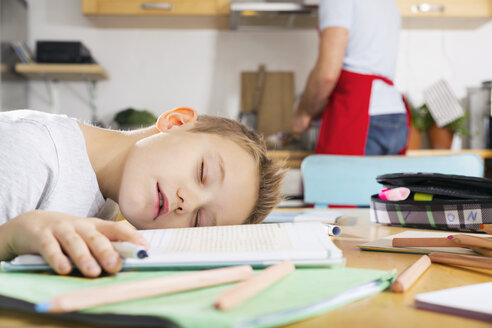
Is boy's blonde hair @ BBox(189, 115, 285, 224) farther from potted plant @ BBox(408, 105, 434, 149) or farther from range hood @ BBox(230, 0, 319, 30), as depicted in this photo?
potted plant @ BBox(408, 105, 434, 149)

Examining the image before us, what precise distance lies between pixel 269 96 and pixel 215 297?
286 cm

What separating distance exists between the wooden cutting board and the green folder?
2705 millimetres

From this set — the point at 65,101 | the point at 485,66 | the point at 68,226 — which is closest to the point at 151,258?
the point at 68,226

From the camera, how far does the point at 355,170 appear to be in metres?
1.35

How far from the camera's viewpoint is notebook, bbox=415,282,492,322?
315mm

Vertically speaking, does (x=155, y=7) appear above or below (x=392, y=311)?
above

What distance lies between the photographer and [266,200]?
95 cm

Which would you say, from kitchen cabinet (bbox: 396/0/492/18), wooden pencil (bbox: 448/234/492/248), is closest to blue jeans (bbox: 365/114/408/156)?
kitchen cabinet (bbox: 396/0/492/18)

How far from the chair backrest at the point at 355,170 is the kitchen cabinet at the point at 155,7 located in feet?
5.66

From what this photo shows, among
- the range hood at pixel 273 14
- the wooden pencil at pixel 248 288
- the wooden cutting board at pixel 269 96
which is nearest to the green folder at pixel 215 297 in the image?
the wooden pencil at pixel 248 288

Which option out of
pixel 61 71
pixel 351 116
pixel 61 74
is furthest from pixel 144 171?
pixel 61 74

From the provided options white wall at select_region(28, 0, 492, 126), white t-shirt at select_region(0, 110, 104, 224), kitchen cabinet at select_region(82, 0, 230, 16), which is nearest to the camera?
white t-shirt at select_region(0, 110, 104, 224)

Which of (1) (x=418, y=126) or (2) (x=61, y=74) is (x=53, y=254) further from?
(1) (x=418, y=126)

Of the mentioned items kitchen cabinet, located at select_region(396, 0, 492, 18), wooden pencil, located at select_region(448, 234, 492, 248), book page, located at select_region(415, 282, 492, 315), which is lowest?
wooden pencil, located at select_region(448, 234, 492, 248)
